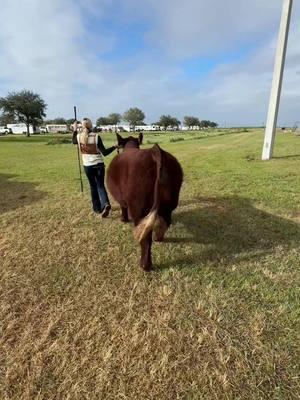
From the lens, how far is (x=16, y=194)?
8.81m

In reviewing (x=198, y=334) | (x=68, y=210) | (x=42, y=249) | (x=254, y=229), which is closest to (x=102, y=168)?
(x=68, y=210)

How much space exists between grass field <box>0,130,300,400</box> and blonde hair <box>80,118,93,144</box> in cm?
153

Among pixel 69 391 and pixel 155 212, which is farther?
pixel 155 212

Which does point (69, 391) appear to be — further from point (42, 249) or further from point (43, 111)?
point (43, 111)

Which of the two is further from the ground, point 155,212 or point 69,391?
point 155,212

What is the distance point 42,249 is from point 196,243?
7.80ft

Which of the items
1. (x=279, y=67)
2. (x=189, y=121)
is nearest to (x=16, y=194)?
(x=279, y=67)

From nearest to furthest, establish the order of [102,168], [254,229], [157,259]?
[157,259] < [254,229] < [102,168]

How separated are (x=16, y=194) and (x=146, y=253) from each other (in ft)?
19.7

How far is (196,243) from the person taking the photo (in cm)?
499

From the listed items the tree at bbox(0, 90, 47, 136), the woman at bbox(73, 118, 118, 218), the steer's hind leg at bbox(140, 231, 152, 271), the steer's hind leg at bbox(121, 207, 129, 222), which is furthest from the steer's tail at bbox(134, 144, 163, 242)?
the tree at bbox(0, 90, 47, 136)

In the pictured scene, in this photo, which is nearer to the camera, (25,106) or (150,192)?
(150,192)

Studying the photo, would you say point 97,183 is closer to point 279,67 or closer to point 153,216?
point 153,216

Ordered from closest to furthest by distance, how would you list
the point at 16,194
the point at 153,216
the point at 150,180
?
the point at 153,216
the point at 150,180
the point at 16,194
